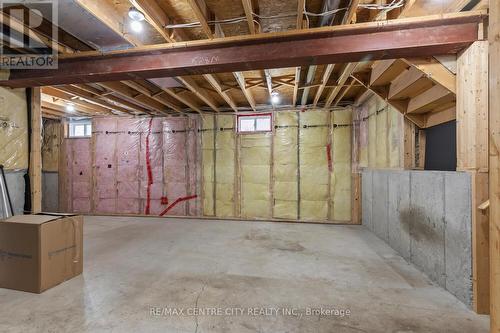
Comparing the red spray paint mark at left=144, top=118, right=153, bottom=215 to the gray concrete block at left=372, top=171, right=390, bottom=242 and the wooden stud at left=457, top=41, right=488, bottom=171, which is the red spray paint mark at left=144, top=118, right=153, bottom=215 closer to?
the gray concrete block at left=372, top=171, right=390, bottom=242

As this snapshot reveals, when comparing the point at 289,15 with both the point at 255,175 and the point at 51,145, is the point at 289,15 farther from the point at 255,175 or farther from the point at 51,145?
the point at 51,145

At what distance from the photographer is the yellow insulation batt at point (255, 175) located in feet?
18.0

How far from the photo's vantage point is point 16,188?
3.06 meters

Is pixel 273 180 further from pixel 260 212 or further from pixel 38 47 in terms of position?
pixel 38 47

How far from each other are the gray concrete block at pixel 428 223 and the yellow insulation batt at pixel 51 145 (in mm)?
7814

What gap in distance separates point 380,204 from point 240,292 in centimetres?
286

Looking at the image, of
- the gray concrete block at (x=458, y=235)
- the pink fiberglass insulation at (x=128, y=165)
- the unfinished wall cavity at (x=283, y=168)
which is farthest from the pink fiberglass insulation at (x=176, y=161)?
the gray concrete block at (x=458, y=235)

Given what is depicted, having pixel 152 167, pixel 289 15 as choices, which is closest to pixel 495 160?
pixel 289 15

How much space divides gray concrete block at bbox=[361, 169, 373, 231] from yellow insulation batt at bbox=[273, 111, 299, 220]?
135 cm

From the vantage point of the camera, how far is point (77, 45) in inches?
106

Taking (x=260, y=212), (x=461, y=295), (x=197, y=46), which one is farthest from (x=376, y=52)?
(x=260, y=212)

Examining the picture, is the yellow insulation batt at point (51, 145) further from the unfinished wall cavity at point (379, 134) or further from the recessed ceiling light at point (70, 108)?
the unfinished wall cavity at point (379, 134)

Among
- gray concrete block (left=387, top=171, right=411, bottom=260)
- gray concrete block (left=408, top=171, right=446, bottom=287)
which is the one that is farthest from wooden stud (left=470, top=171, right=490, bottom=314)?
gray concrete block (left=387, top=171, right=411, bottom=260)

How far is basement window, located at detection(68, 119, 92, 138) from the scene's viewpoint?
626 cm
